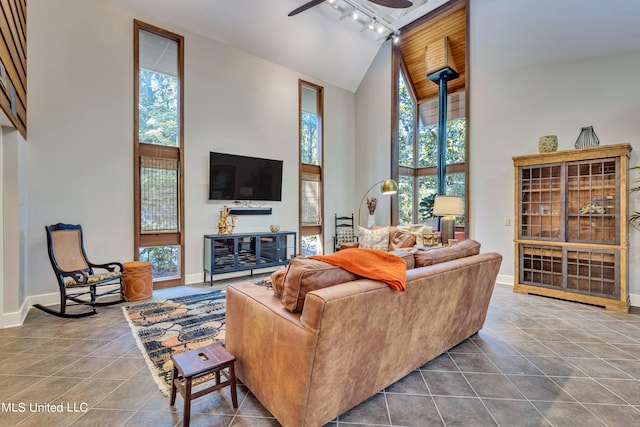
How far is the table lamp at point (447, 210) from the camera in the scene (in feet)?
13.7

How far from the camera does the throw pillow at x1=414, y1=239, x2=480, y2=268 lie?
7.30ft

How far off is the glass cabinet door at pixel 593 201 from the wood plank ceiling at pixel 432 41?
268 cm

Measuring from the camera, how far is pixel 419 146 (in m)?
6.94

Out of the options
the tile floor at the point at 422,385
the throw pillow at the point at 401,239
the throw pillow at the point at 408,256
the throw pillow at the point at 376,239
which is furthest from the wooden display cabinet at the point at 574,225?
the throw pillow at the point at 408,256

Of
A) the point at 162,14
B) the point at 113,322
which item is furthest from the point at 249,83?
the point at 113,322

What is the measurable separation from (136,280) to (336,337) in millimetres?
3580

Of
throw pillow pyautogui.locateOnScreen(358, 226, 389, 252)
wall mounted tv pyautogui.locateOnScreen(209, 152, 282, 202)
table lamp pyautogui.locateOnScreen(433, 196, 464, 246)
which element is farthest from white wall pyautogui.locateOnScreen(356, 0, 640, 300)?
wall mounted tv pyautogui.locateOnScreen(209, 152, 282, 202)

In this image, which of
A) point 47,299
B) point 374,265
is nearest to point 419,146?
point 374,265

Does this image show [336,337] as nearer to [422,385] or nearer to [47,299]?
[422,385]

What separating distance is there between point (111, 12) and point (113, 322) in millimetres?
4190

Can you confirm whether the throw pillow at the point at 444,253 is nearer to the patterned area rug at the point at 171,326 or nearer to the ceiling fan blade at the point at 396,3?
the patterned area rug at the point at 171,326

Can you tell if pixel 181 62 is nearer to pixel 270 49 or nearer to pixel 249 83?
pixel 249 83

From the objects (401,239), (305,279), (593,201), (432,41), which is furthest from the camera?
(432,41)

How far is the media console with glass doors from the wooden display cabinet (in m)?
3.87
